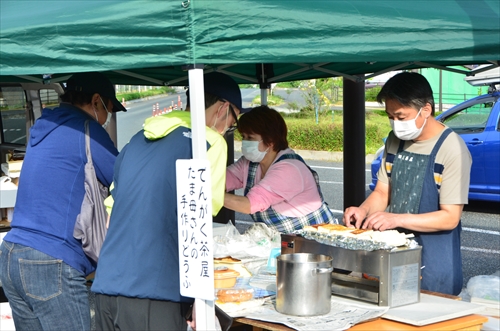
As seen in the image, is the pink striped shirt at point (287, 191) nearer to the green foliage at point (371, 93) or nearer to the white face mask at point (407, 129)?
the white face mask at point (407, 129)

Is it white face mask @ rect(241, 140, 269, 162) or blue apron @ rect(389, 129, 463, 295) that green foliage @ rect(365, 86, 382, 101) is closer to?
white face mask @ rect(241, 140, 269, 162)

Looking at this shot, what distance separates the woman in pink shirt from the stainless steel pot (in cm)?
123

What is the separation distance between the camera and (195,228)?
7.91ft

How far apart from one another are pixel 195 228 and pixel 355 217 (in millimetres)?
1191

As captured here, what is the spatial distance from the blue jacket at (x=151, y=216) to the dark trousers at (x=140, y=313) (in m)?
0.03

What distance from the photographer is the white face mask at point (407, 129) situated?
10.2 ft

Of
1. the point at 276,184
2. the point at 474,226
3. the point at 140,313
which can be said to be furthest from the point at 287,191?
the point at 474,226

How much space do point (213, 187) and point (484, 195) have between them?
714 centimetres

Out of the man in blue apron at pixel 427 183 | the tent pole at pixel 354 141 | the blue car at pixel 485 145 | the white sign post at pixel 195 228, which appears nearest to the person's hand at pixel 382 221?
the man in blue apron at pixel 427 183

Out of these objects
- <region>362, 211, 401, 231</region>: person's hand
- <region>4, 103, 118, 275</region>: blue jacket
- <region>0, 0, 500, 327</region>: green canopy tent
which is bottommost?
<region>362, 211, 401, 231</region>: person's hand

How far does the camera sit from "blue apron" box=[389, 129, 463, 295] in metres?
3.08

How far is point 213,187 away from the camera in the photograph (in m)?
2.54

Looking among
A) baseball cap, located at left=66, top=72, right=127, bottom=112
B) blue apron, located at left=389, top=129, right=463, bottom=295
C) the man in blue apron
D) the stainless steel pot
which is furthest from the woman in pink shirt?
the stainless steel pot

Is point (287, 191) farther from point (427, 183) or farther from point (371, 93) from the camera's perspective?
point (371, 93)
